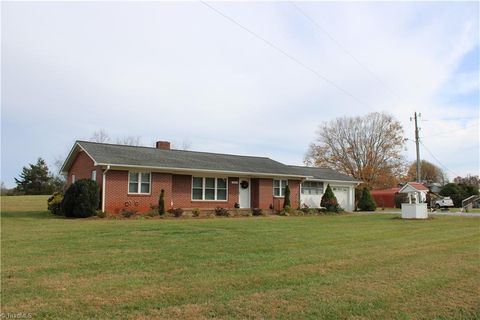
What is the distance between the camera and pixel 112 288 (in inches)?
225

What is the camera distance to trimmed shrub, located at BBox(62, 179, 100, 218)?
61.3 ft

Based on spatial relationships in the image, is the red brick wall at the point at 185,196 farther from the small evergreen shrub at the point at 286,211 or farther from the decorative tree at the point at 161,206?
the small evergreen shrub at the point at 286,211

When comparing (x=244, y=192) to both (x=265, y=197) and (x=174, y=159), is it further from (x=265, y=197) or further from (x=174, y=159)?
(x=174, y=159)

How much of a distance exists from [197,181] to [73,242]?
14243 millimetres

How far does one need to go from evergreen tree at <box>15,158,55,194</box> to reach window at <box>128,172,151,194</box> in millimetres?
41694

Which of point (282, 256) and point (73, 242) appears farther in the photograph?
point (73, 242)

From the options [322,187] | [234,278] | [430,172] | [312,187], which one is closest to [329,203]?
[312,187]

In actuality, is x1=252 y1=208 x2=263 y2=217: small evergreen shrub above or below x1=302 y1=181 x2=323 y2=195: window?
below

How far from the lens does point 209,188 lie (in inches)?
962

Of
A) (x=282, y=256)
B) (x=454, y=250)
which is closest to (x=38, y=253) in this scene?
(x=282, y=256)

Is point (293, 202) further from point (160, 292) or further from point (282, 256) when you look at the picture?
point (160, 292)

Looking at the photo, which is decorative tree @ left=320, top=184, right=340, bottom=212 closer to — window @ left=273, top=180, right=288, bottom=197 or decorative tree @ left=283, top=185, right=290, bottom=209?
window @ left=273, top=180, right=288, bottom=197

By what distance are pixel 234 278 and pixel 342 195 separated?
2917cm

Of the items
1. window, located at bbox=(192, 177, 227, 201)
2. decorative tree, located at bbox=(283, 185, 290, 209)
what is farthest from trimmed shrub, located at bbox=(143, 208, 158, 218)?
decorative tree, located at bbox=(283, 185, 290, 209)
